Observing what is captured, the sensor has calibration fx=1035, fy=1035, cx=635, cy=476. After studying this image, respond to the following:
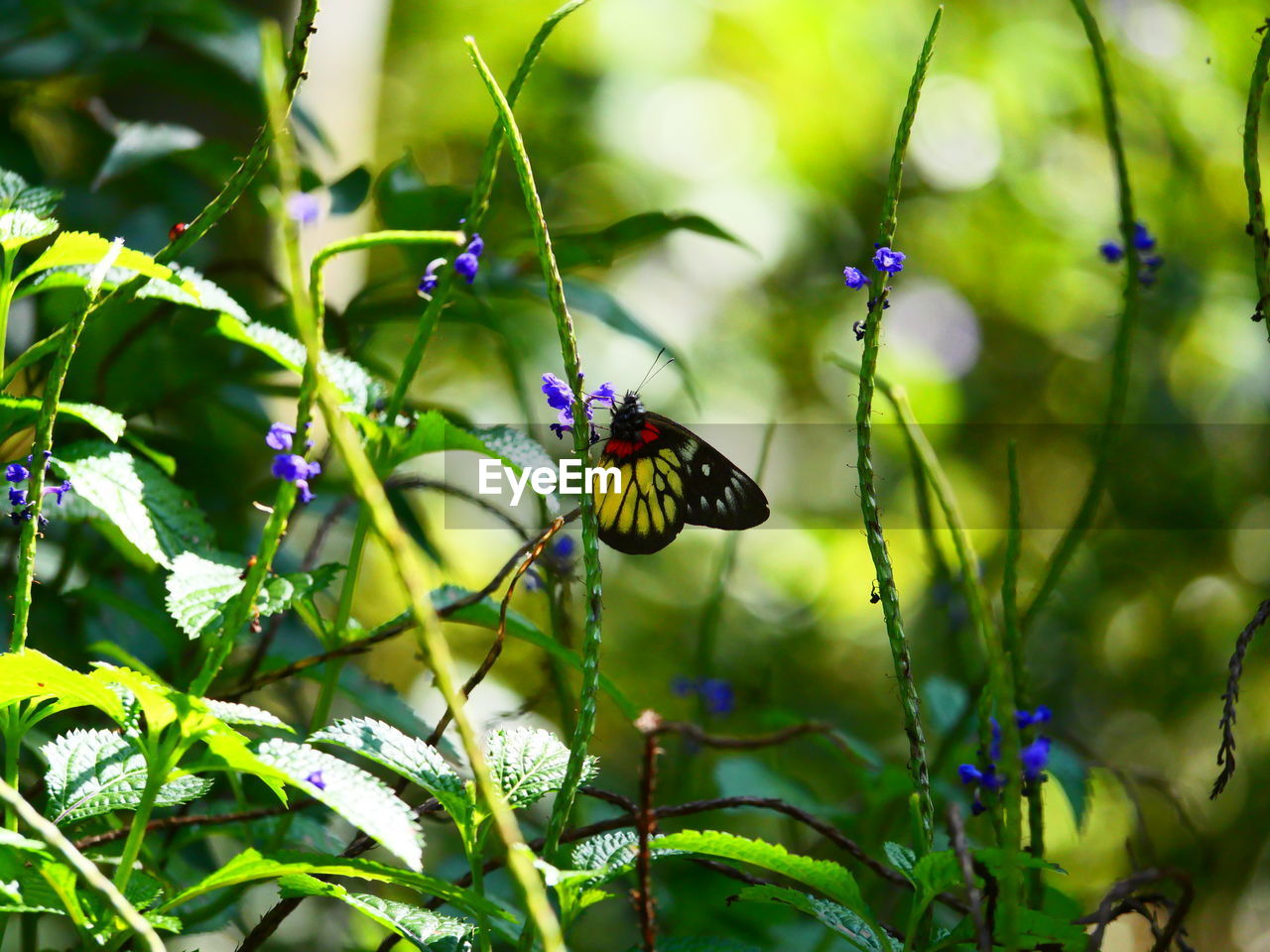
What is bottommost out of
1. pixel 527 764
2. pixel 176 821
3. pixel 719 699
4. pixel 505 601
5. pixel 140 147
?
pixel 719 699

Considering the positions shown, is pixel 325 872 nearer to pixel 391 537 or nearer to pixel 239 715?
pixel 239 715

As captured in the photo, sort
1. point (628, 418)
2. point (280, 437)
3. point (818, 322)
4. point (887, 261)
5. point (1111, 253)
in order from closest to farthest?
point (280, 437), point (887, 261), point (1111, 253), point (628, 418), point (818, 322)

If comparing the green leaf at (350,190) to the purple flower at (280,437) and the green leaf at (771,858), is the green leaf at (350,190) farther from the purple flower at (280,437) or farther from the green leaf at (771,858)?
the green leaf at (771,858)

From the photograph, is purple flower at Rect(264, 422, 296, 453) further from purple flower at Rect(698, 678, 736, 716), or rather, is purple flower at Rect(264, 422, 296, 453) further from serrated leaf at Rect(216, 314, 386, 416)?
purple flower at Rect(698, 678, 736, 716)

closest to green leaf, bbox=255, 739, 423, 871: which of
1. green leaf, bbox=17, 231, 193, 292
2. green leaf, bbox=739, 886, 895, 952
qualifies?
green leaf, bbox=739, 886, 895, 952

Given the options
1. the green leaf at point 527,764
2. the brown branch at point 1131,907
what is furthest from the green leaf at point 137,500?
the brown branch at point 1131,907

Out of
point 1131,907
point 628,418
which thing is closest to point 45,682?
point 1131,907

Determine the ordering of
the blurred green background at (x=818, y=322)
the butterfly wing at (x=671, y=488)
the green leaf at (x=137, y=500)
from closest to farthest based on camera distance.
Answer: the green leaf at (x=137, y=500) → the butterfly wing at (x=671, y=488) → the blurred green background at (x=818, y=322)

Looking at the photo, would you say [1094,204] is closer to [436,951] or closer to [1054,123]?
[1054,123]
